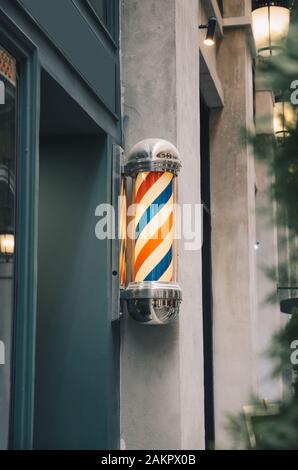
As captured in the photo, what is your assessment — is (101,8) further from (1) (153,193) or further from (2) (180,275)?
(2) (180,275)

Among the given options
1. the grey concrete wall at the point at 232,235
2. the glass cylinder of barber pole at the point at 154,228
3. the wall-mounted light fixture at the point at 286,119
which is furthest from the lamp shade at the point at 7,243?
the grey concrete wall at the point at 232,235

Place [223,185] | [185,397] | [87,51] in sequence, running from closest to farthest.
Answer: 1. [87,51]
2. [185,397]
3. [223,185]

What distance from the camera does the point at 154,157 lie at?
5570 mm

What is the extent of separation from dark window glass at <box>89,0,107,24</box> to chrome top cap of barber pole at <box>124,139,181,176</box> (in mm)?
1046

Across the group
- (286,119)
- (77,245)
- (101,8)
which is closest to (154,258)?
(77,245)

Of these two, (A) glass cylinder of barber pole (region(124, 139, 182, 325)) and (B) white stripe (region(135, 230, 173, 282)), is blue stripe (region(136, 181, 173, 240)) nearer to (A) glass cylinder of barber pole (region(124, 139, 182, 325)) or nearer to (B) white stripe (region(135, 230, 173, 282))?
(A) glass cylinder of barber pole (region(124, 139, 182, 325))

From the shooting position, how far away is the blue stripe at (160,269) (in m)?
5.55

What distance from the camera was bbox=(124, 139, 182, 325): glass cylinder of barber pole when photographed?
18.2 feet

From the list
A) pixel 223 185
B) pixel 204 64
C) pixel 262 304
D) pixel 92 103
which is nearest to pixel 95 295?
pixel 92 103

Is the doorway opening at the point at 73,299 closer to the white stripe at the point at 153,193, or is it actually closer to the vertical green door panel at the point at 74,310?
the vertical green door panel at the point at 74,310

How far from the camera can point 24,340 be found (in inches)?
161

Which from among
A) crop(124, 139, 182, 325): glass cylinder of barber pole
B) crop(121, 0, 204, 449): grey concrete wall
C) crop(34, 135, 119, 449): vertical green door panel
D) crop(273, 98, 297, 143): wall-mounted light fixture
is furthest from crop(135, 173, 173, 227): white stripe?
crop(273, 98, 297, 143): wall-mounted light fixture
